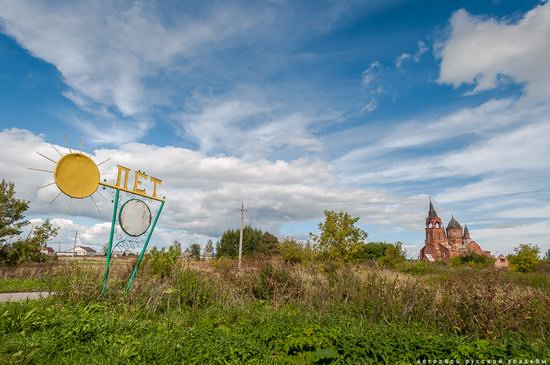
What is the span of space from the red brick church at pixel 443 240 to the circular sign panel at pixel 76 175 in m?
85.5

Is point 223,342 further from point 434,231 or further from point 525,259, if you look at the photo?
point 434,231

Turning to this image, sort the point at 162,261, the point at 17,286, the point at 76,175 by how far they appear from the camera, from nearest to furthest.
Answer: the point at 76,175, the point at 162,261, the point at 17,286

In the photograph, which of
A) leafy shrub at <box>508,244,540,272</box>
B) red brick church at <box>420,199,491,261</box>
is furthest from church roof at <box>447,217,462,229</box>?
leafy shrub at <box>508,244,540,272</box>

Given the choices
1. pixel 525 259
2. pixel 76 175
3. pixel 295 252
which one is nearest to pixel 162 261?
pixel 76 175

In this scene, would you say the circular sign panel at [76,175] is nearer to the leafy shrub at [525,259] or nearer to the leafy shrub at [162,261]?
the leafy shrub at [162,261]

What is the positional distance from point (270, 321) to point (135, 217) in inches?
224

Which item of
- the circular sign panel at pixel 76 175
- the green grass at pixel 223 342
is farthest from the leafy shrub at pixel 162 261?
the green grass at pixel 223 342

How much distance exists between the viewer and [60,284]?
7.19 metres

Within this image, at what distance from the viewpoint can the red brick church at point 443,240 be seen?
83.2 meters

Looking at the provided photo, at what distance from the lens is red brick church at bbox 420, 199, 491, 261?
83.2 metres

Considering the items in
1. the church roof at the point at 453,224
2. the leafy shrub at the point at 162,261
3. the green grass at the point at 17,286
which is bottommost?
the green grass at the point at 17,286

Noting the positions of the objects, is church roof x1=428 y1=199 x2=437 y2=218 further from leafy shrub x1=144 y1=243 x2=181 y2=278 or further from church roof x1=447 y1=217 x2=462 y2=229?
leafy shrub x1=144 y1=243 x2=181 y2=278

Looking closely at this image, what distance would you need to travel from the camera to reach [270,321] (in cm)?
562

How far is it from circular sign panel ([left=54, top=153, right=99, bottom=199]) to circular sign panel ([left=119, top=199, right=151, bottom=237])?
1.09 meters
